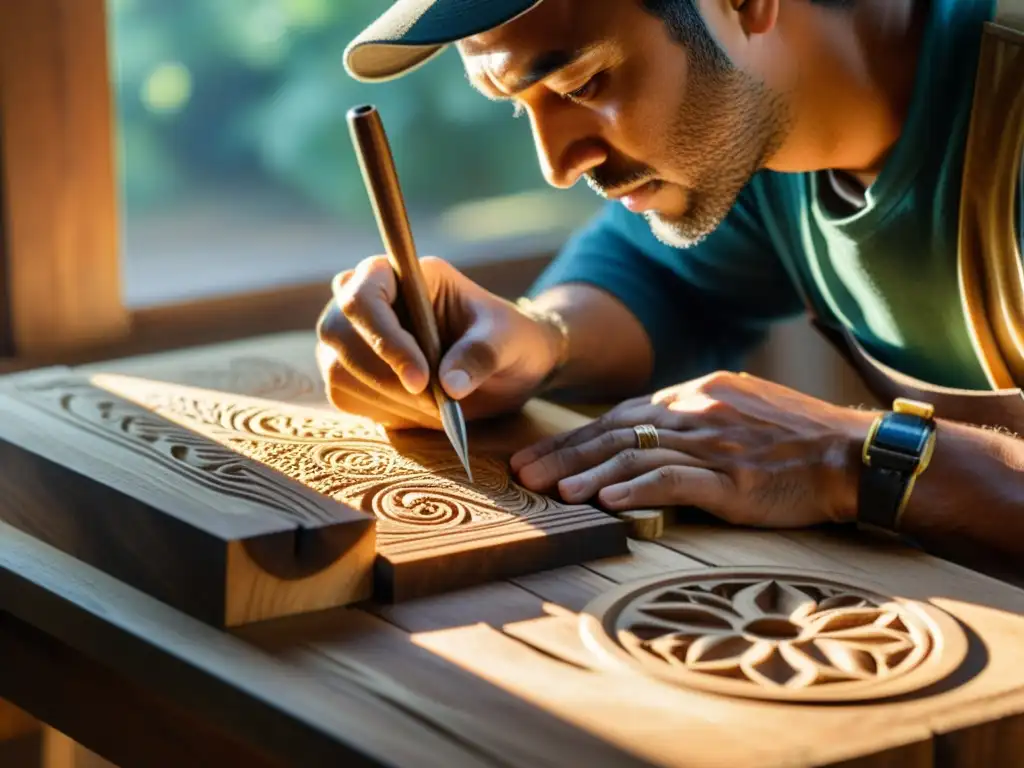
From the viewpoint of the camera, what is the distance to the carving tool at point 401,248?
1487 mm

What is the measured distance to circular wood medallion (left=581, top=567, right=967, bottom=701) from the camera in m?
1.14

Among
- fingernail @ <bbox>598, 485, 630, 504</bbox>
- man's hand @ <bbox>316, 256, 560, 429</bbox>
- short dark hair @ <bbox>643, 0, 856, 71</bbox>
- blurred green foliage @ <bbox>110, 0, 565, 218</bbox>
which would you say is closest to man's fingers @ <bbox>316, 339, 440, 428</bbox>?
man's hand @ <bbox>316, 256, 560, 429</bbox>

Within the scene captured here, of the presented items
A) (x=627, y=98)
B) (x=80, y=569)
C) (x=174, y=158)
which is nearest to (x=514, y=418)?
(x=627, y=98)

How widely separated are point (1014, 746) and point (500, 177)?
6.23 feet

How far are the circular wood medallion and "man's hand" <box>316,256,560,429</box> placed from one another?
1.23 feet

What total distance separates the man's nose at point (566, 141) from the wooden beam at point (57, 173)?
2.59 feet

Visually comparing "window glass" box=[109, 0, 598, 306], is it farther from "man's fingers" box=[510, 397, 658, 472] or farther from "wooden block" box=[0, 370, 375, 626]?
"man's fingers" box=[510, 397, 658, 472]

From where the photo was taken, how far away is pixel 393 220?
5.04ft

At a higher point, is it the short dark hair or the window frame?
the short dark hair

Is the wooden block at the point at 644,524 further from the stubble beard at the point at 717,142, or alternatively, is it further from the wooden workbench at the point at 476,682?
the stubble beard at the point at 717,142

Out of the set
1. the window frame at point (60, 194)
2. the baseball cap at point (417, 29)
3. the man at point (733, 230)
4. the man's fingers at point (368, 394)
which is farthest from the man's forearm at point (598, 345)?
the window frame at point (60, 194)

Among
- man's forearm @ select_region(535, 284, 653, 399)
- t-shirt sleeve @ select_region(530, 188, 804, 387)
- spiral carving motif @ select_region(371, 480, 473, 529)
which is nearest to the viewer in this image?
spiral carving motif @ select_region(371, 480, 473, 529)

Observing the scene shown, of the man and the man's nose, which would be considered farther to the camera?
the man's nose

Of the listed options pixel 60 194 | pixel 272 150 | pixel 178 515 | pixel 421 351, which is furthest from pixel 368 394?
pixel 272 150
